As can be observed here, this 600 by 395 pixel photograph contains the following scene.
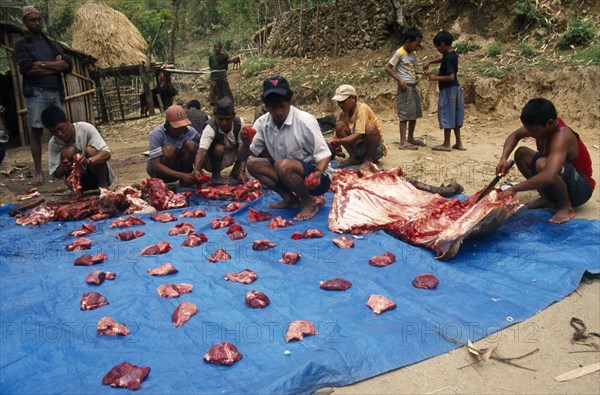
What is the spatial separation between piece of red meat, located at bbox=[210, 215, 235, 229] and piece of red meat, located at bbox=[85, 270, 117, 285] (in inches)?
49.6

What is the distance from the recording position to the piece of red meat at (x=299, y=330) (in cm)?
285

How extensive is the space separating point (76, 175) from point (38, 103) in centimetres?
192

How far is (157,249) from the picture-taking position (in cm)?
416

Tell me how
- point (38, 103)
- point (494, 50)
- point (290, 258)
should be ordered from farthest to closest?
point (494, 50), point (38, 103), point (290, 258)

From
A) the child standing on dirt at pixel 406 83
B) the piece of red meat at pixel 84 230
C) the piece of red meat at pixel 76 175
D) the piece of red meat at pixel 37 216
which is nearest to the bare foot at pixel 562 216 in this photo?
the child standing on dirt at pixel 406 83

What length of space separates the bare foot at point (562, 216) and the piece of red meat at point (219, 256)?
114 inches

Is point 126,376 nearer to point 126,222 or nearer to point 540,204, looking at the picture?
point 126,222

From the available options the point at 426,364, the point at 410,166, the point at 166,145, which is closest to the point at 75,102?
the point at 166,145

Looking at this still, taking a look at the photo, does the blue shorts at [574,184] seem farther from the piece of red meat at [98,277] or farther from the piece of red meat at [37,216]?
the piece of red meat at [37,216]

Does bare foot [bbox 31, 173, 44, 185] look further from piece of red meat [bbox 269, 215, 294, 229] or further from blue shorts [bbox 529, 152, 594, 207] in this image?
blue shorts [bbox 529, 152, 594, 207]

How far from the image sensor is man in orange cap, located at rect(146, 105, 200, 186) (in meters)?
5.94

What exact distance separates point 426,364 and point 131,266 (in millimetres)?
2389

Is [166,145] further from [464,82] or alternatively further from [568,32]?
[568,32]

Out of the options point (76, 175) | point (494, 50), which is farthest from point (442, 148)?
point (76, 175)
